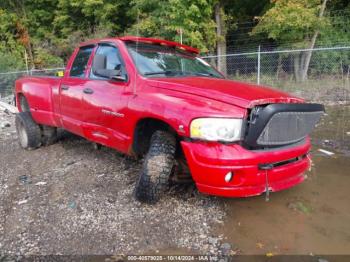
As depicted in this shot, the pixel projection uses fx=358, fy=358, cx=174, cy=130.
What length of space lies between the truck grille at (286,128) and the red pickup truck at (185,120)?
0.01 metres

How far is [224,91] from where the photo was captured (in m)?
3.56

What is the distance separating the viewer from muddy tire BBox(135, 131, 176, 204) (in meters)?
3.67

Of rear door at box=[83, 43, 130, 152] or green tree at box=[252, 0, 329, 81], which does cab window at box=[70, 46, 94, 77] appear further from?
green tree at box=[252, 0, 329, 81]

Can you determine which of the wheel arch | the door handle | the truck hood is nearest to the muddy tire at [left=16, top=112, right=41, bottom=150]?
the door handle

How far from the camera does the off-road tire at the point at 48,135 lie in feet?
21.8

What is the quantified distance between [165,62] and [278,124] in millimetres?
1800

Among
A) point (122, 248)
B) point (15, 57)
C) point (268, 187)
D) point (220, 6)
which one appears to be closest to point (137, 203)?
point (122, 248)

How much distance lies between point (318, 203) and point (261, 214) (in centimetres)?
74

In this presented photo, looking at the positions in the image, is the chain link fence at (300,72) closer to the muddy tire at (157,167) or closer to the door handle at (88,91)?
the door handle at (88,91)

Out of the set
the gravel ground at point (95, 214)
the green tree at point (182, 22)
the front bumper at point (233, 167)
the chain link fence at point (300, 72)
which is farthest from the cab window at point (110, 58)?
the green tree at point (182, 22)

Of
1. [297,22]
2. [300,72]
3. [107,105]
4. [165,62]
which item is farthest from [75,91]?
[297,22]

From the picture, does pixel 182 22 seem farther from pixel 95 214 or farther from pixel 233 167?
pixel 233 167

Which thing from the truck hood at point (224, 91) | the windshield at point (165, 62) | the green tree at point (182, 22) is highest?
the green tree at point (182, 22)

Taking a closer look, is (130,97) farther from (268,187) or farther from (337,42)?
(337,42)
